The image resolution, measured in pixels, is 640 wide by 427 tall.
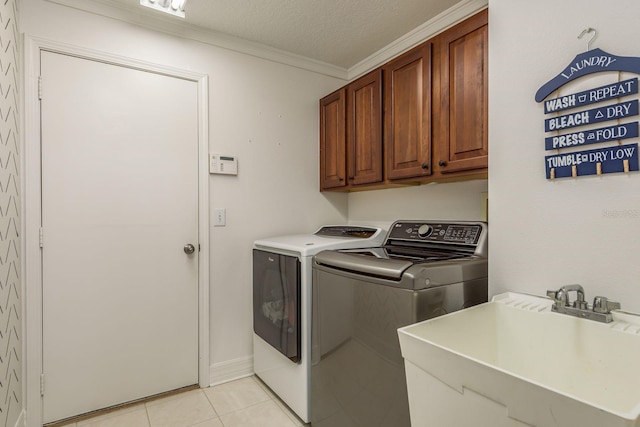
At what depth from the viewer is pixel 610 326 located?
877 mm

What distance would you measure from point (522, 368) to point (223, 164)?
198cm

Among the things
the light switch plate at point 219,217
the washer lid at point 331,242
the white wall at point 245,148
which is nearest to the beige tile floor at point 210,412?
the white wall at point 245,148

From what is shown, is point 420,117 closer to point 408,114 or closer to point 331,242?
point 408,114

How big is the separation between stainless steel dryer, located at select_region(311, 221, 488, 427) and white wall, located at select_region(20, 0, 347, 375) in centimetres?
83

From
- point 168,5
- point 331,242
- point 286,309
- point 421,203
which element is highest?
point 168,5

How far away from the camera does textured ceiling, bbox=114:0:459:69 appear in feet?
6.26

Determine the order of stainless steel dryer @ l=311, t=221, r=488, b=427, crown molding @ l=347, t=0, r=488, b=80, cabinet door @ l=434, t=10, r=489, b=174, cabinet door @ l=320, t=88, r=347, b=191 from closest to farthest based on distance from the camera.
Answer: stainless steel dryer @ l=311, t=221, r=488, b=427 < cabinet door @ l=434, t=10, r=489, b=174 < crown molding @ l=347, t=0, r=488, b=80 < cabinet door @ l=320, t=88, r=347, b=191

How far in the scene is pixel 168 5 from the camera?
1.82 m

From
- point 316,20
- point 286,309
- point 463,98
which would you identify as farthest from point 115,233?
point 463,98

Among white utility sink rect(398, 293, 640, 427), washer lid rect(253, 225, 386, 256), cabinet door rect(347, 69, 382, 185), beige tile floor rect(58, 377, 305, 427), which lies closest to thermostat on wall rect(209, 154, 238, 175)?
washer lid rect(253, 225, 386, 256)

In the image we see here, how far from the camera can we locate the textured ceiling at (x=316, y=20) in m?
1.91

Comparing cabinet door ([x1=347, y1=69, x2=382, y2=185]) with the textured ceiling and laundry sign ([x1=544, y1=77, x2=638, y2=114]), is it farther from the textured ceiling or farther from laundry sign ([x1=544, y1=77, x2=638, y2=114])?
laundry sign ([x1=544, y1=77, x2=638, y2=114])

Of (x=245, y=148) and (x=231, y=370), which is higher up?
(x=245, y=148)

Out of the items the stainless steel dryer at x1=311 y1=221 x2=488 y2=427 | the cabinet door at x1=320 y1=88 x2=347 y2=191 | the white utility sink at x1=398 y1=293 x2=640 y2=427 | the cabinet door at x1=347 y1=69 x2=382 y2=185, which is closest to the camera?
the white utility sink at x1=398 y1=293 x2=640 y2=427
